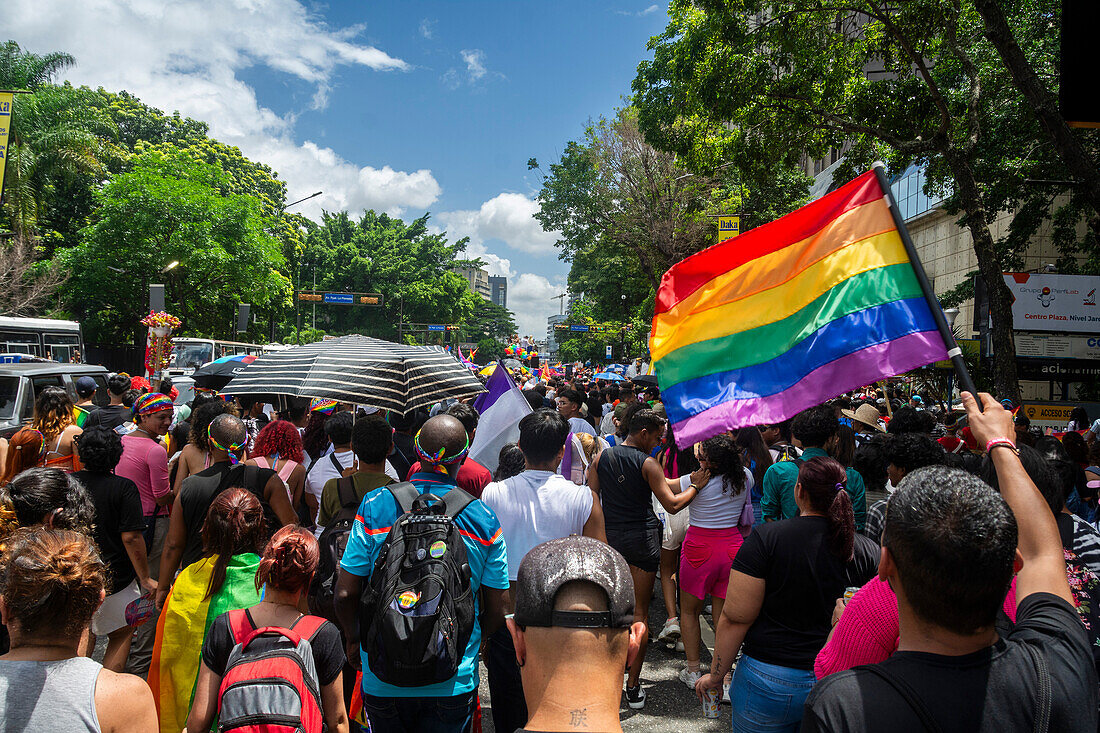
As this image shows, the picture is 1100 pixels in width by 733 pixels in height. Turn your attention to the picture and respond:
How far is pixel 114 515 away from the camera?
13.1 ft

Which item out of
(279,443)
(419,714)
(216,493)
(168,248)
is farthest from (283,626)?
(168,248)

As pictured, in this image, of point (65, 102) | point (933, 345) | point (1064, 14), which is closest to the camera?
point (933, 345)

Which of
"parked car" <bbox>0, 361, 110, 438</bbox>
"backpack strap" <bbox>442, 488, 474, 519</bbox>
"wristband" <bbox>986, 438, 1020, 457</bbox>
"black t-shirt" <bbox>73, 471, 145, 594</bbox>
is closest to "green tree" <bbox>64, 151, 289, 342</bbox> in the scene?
"parked car" <bbox>0, 361, 110, 438</bbox>

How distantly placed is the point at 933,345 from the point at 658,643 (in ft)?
11.5

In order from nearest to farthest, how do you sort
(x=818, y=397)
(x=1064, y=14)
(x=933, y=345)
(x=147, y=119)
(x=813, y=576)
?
(x=813, y=576) → (x=933, y=345) → (x=818, y=397) → (x=1064, y=14) → (x=147, y=119)

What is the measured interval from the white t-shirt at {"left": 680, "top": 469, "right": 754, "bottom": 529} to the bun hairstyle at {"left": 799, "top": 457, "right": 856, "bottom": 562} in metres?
1.78

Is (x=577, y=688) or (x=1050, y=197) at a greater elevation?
(x=1050, y=197)

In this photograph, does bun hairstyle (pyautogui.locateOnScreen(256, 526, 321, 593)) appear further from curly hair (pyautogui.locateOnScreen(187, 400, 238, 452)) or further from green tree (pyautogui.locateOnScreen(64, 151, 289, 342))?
green tree (pyautogui.locateOnScreen(64, 151, 289, 342))

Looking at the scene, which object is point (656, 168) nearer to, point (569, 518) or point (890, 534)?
point (569, 518)

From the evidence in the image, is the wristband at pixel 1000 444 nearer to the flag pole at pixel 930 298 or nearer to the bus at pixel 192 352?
the flag pole at pixel 930 298

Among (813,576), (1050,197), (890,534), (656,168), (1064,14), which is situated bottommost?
(813,576)

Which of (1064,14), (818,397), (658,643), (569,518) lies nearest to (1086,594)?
(818,397)

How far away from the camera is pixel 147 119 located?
43.8m

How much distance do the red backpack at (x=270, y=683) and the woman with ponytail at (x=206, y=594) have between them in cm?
60
